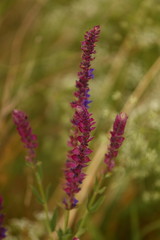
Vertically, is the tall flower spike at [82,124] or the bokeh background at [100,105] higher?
the bokeh background at [100,105]

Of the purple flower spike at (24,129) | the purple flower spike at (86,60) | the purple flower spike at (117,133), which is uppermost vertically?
the purple flower spike at (86,60)

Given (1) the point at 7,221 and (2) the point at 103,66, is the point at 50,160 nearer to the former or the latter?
(1) the point at 7,221

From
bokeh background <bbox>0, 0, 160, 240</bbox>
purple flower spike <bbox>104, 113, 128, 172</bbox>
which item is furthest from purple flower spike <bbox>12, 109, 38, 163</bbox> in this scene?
bokeh background <bbox>0, 0, 160, 240</bbox>

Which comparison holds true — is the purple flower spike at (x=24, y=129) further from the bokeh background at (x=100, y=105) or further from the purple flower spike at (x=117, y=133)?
the bokeh background at (x=100, y=105)

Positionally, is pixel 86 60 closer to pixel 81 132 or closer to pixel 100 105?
pixel 81 132

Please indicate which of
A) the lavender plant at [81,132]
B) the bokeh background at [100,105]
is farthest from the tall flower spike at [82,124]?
the bokeh background at [100,105]

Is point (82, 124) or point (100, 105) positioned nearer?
point (82, 124)

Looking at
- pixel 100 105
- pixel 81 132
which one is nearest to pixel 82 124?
pixel 81 132

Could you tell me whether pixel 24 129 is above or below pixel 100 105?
below

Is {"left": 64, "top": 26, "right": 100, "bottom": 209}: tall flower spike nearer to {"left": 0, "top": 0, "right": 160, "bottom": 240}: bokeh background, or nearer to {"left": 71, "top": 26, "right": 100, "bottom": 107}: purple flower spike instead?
{"left": 71, "top": 26, "right": 100, "bottom": 107}: purple flower spike
